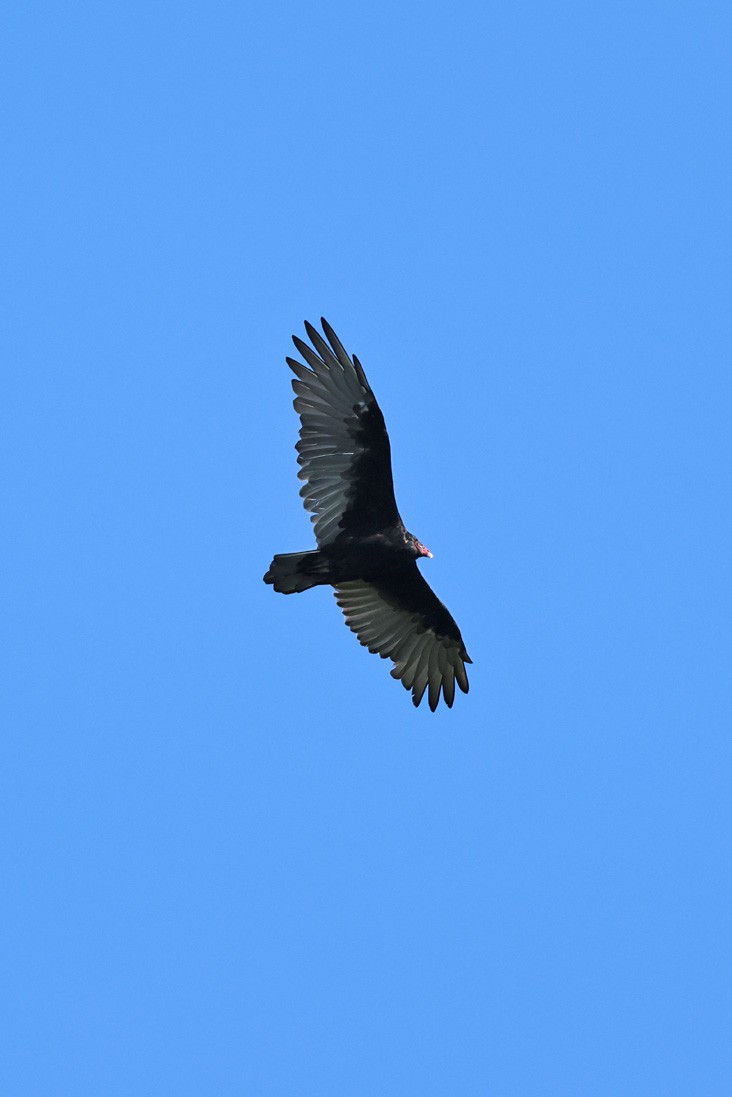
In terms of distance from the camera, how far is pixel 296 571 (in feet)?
50.8

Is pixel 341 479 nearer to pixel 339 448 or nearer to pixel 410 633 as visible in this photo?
pixel 339 448

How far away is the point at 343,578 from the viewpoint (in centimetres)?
1568

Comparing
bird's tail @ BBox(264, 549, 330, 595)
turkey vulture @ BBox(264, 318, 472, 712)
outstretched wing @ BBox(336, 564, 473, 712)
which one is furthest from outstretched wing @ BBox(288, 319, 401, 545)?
outstretched wing @ BBox(336, 564, 473, 712)

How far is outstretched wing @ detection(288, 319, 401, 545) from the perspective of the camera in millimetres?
15484

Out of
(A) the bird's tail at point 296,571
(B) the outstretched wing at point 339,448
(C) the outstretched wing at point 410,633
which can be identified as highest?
(B) the outstretched wing at point 339,448

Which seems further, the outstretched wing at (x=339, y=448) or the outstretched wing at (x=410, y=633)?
the outstretched wing at (x=410, y=633)

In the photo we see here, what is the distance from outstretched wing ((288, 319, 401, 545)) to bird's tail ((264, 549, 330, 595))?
10.1 inches

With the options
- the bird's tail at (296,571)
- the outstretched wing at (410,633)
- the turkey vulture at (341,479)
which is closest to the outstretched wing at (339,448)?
the turkey vulture at (341,479)

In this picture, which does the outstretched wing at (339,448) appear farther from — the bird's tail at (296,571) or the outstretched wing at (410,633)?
the outstretched wing at (410,633)

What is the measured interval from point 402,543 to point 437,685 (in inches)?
89.1

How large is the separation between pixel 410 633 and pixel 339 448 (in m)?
2.47

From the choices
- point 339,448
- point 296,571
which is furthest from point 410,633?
point 339,448

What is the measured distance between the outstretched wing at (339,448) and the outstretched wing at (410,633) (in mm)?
1313

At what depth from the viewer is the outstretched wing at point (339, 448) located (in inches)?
610
